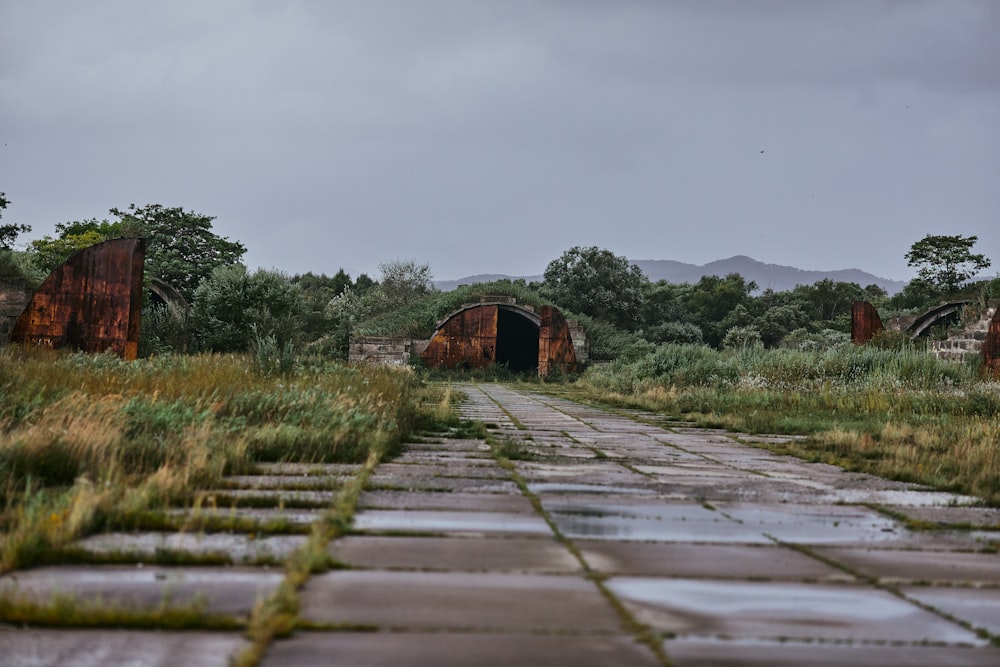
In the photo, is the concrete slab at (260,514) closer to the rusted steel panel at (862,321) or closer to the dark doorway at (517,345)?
the rusted steel panel at (862,321)

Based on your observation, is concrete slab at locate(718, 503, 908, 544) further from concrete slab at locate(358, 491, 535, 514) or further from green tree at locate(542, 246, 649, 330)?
green tree at locate(542, 246, 649, 330)

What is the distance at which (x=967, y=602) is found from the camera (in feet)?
10.4

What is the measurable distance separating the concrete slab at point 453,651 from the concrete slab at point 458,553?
826 millimetres

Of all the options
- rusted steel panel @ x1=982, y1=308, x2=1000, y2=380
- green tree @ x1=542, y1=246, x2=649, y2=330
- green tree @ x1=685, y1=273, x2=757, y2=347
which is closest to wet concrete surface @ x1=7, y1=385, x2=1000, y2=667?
rusted steel panel @ x1=982, y1=308, x2=1000, y2=380

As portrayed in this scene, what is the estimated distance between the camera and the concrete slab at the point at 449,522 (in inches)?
162

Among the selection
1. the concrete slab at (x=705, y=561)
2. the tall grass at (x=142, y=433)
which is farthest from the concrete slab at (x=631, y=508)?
the tall grass at (x=142, y=433)

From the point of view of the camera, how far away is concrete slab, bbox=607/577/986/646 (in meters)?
2.69

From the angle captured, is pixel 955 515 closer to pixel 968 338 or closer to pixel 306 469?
pixel 306 469

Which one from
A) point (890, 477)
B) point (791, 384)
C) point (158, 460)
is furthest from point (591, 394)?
point (158, 460)

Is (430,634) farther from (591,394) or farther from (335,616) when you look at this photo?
(591,394)

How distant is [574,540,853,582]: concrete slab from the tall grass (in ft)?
6.66

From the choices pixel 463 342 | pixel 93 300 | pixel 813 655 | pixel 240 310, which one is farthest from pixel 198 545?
pixel 463 342

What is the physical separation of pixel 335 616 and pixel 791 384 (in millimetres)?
14686

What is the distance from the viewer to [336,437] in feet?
22.5
